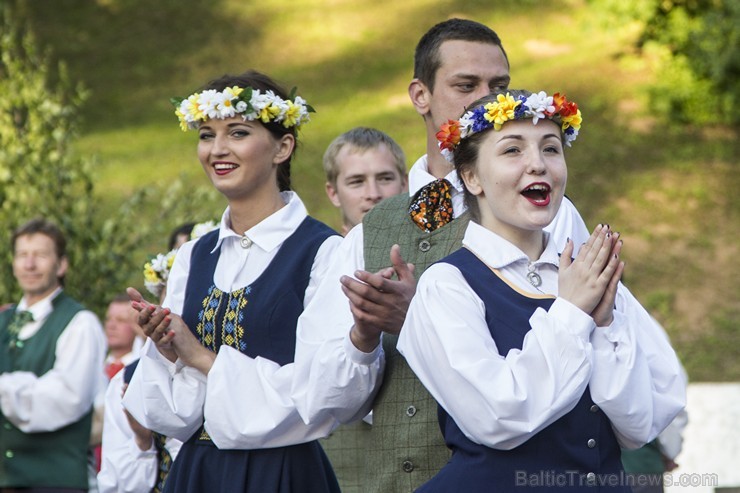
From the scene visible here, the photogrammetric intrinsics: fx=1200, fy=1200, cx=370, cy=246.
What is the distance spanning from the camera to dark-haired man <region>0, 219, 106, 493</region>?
6156 millimetres

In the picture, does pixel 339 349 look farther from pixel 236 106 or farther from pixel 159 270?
pixel 159 270

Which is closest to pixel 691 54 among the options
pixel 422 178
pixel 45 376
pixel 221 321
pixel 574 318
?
pixel 45 376

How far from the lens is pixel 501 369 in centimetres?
273

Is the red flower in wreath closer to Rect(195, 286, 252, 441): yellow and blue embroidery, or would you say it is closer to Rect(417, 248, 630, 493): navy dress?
Rect(417, 248, 630, 493): navy dress

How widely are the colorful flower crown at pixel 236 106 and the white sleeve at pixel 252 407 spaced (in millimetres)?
748

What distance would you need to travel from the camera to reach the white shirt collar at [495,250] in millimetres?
2957

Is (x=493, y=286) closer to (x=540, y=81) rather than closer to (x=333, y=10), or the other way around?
(x=540, y=81)

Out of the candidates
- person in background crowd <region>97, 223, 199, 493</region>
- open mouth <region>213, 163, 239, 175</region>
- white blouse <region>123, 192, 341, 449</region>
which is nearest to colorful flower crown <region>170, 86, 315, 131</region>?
open mouth <region>213, 163, 239, 175</region>

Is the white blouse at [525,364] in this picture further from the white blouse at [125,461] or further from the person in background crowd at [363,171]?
the white blouse at [125,461]

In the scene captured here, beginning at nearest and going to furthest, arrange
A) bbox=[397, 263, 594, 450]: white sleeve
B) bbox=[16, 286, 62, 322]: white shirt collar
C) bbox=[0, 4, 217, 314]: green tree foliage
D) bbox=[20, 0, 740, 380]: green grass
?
bbox=[397, 263, 594, 450]: white sleeve → bbox=[16, 286, 62, 322]: white shirt collar → bbox=[0, 4, 217, 314]: green tree foliage → bbox=[20, 0, 740, 380]: green grass

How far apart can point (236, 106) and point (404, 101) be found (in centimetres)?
1831

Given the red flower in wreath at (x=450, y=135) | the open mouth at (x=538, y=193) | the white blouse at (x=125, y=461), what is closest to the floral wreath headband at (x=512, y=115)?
the red flower in wreath at (x=450, y=135)

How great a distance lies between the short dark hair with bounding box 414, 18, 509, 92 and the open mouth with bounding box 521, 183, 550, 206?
0.94 metres

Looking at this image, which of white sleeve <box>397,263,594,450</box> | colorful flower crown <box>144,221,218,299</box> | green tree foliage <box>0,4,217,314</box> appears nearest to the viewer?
white sleeve <box>397,263,594,450</box>
